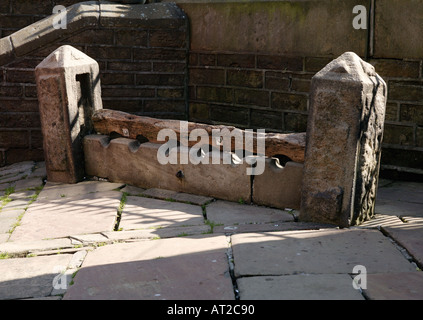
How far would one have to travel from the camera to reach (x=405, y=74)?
20.7 ft

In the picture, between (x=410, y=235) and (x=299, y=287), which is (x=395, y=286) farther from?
(x=410, y=235)

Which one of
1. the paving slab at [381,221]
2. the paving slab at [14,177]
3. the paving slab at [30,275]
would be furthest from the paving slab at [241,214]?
the paving slab at [14,177]

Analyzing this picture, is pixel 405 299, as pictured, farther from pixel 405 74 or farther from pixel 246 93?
pixel 246 93

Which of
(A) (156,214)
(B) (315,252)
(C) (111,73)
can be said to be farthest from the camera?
(C) (111,73)

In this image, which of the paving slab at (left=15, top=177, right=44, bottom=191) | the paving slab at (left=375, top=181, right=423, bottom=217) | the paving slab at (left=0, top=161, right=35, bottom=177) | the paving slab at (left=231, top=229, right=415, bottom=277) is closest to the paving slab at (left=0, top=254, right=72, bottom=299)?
the paving slab at (left=231, top=229, right=415, bottom=277)

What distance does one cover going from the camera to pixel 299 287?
10.6 ft

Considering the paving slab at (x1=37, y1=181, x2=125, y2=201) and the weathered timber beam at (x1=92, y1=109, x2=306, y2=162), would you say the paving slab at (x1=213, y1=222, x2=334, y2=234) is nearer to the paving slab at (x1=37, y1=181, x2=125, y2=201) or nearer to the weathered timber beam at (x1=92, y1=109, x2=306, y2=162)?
the weathered timber beam at (x1=92, y1=109, x2=306, y2=162)

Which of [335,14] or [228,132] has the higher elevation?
[335,14]

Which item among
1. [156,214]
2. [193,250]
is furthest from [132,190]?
[193,250]

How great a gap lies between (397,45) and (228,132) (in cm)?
246

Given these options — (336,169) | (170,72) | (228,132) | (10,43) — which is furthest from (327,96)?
(10,43)

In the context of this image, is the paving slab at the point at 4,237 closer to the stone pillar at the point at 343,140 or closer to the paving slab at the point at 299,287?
the paving slab at the point at 299,287

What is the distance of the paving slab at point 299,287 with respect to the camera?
3096 mm

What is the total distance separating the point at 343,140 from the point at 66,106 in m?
3.10
